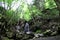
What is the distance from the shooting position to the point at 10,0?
28.7ft

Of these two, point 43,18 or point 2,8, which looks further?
point 43,18

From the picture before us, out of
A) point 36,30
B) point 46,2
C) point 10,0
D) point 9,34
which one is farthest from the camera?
point 46,2

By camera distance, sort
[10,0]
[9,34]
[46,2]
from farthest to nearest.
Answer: [46,2], [10,0], [9,34]

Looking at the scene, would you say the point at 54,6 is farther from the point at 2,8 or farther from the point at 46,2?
the point at 2,8

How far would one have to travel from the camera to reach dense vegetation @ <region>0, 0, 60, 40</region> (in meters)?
8.12

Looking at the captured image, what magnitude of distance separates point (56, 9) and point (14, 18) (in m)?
3.00

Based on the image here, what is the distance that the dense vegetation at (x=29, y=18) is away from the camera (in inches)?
320

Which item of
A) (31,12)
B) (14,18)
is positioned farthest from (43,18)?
(14,18)

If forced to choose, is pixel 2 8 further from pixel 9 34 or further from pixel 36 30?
pixel 36 30

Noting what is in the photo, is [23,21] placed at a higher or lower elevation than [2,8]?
lower

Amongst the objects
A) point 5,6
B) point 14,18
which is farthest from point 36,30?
point 5,6

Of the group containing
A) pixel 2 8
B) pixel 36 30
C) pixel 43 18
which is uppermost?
pixel 2 8

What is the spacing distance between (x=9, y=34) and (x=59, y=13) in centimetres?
400

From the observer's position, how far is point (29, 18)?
1017 cm
